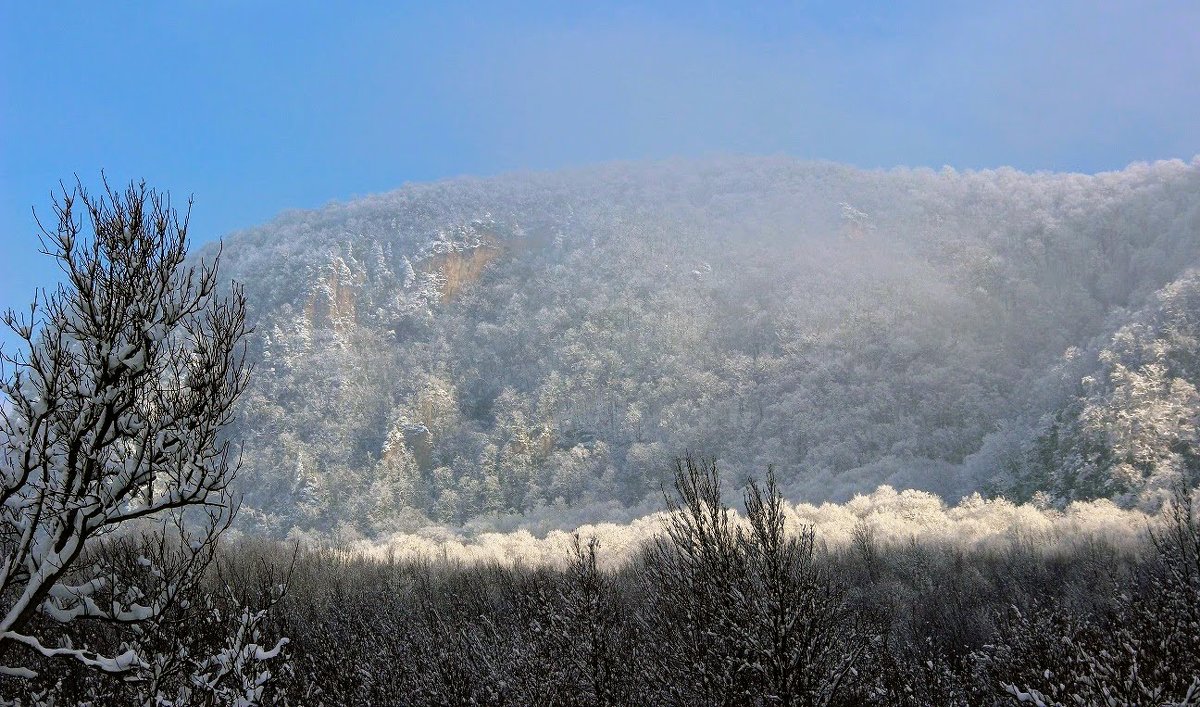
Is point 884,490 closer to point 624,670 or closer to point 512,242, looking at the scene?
point 624,670

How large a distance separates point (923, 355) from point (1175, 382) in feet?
117

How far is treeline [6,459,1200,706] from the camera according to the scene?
948cm

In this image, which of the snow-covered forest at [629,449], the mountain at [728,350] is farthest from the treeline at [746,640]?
the mountain at [728,350]

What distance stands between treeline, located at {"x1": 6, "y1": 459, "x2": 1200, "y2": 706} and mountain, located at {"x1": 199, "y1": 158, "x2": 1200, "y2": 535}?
29232 mm

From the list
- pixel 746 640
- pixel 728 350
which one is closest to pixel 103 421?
pixel 746 640

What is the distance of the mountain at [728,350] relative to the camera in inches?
2468

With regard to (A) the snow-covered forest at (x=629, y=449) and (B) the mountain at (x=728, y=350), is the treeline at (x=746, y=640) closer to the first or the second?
(A) the snow-covered forest at (x=629, y=449)

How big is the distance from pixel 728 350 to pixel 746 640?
92.5 m

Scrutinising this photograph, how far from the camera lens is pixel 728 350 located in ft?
330

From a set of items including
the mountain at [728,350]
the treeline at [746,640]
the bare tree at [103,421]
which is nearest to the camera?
the bare tree at [103,421]

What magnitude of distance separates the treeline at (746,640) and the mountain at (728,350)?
29232 mm

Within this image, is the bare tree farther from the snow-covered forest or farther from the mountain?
the mountain

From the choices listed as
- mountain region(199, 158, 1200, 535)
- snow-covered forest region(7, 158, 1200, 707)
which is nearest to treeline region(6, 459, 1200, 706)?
snow-covered forest region(7, 158, 1200, 707)

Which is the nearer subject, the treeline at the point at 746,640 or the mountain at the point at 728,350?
the treeline at the point at 746,640
